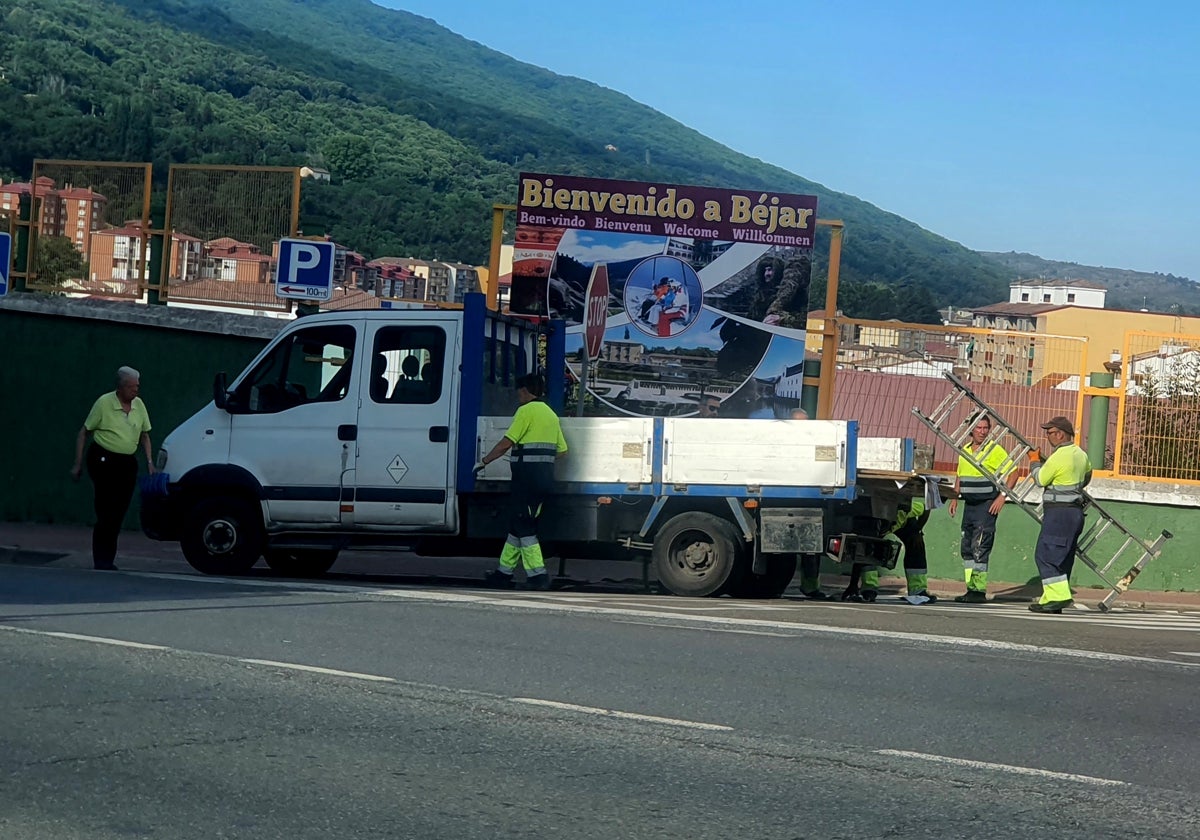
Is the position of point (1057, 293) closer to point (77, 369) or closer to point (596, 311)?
point (596, 311)

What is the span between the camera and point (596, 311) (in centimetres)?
1772

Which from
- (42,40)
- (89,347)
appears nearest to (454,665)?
(89,347)

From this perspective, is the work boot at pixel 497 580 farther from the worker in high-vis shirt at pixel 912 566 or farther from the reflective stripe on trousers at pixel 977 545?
the reflective stripe on trousers at pixel 977 545

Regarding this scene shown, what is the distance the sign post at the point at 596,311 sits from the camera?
1770 cm

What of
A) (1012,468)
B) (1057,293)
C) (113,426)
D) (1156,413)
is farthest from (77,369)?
(1057,293)

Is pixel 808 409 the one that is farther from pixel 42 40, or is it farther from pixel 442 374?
pixel 42 40

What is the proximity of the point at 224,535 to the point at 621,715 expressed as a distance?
7051 millimetres

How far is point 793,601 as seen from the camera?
42.6ft

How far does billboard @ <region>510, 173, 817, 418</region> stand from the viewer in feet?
58.0

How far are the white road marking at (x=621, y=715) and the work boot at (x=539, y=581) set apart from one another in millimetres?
5315

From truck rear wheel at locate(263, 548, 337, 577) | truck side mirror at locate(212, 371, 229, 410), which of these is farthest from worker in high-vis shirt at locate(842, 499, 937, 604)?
truck side mirror at locate(212, 371, 229, 410)

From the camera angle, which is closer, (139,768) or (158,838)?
(158,838)

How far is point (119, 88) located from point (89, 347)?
118992mm

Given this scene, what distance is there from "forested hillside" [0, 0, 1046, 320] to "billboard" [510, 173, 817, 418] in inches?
1300
